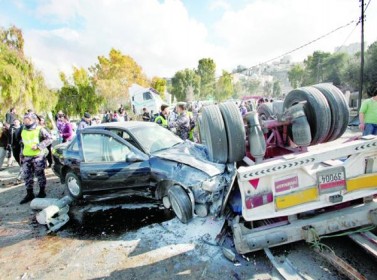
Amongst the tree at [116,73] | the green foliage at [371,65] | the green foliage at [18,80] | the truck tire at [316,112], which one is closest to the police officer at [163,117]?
the truck tire at [316,112]

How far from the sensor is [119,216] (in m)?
4.54

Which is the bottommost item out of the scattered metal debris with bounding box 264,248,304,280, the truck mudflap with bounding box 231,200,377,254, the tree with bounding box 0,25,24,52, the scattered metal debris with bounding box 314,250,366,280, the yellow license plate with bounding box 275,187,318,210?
the scattered metal debris with bounding box 264,248,304,280

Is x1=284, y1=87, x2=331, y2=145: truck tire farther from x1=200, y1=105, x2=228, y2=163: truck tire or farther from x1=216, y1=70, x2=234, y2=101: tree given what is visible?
x1=216, y1=70, x2=234, y2=101: tree

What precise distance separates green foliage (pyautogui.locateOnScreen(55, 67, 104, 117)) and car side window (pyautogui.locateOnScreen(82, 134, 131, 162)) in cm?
2809

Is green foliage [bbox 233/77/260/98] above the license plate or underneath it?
above

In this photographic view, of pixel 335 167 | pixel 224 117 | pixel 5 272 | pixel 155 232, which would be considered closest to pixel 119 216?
pixel 155 232

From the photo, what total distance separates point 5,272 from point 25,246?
0.63 metres

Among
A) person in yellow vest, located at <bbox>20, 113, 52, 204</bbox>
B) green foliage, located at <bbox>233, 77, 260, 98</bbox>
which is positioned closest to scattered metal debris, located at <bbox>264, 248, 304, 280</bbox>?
person in yellow vest, located at <bbox>20, 113, 52, 204</bbox>

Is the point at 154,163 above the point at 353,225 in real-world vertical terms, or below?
above

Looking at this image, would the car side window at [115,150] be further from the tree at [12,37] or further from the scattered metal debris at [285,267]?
the tree at [12,37]

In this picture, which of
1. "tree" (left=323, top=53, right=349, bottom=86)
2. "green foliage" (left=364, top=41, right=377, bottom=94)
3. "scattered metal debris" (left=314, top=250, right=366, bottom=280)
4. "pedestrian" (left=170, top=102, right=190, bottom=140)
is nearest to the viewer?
"scattered metal debris" (left=314, top=250, right=366, bottom=280)

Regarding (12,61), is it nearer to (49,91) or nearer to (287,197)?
(49,91)

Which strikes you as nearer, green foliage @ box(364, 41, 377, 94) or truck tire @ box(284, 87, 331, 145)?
truck tire @ box(284, 87, 331, 145)

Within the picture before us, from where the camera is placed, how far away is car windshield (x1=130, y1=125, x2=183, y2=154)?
455cm
